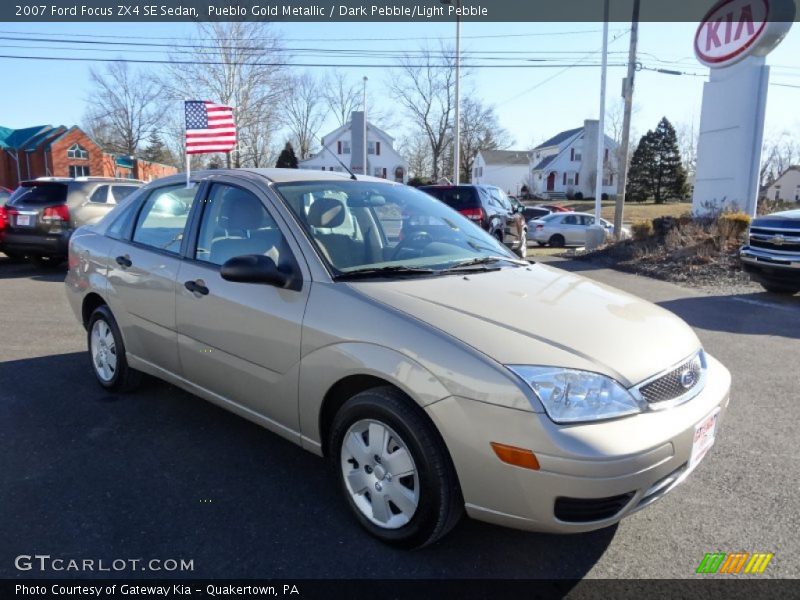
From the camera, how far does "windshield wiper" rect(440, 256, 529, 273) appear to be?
10.6 ft

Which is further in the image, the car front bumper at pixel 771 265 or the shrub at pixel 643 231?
the shrub at pixel 643 231

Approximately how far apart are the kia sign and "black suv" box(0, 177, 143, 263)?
1362 cm

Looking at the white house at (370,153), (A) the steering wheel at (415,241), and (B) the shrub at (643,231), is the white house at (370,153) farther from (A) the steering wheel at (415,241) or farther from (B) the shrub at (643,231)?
(A) the steering wheel at (415,241)

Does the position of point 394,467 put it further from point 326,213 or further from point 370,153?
point 370,153

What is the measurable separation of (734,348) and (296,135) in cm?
6375

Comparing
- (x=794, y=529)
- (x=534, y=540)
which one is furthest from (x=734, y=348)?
(x=534, y=540)

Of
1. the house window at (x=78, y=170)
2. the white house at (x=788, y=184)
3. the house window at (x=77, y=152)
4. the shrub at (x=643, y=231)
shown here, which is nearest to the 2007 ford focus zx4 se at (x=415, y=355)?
the shrub at (x=643, y=231)

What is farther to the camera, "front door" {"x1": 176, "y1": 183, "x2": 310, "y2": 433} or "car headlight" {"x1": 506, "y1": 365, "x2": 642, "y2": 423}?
"front door" {"x1": 176, "y1": 183, "x2": 310, "y2": 433}

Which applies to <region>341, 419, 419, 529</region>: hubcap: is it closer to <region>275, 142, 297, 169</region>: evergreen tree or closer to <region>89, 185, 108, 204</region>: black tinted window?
<region>89, 185, 108, 204</region>: black tinted window

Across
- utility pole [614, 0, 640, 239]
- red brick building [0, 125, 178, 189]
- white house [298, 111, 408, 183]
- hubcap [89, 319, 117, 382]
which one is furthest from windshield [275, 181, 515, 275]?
white house [298, 111, 408, 183]

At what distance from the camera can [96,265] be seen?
14.9 feet

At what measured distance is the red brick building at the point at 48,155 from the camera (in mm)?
47250

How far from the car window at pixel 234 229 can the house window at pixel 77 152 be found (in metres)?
54.3

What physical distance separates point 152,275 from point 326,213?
1388 millimetres
